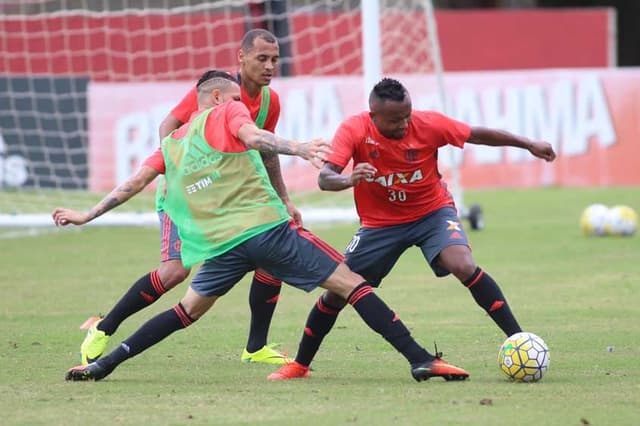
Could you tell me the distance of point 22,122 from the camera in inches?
906

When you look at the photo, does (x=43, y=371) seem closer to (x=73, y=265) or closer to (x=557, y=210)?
(x=73, y=265)

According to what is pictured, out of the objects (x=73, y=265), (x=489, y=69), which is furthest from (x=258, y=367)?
(x=489, y=69)

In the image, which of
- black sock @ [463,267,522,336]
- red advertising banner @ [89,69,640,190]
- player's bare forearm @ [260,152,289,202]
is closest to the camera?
black sock @ [463,267,522,336]

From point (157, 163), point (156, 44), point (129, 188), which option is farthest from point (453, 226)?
point (156, 44)

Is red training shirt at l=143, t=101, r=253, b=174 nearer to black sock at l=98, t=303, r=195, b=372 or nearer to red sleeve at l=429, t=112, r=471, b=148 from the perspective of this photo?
black sock at l=98, t=303, r=195, b=372

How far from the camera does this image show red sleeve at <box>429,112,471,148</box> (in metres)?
8.07

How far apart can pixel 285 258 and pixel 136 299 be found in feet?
4.69

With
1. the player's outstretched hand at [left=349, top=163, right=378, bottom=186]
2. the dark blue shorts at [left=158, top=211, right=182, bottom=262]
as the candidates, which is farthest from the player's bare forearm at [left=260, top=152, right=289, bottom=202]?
the player's outstretched hand at [left=349, top=163, right=378, bottom=186]

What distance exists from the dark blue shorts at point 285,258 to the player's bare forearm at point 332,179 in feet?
1.10

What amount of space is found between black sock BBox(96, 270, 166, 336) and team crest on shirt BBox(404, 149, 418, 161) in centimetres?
180

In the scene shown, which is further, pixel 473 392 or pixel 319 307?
pixel 319 307

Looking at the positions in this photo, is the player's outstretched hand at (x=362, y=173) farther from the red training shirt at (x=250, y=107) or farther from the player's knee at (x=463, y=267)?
the red training shirt at (x=250, y=107)

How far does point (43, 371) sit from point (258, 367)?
53.5 inches

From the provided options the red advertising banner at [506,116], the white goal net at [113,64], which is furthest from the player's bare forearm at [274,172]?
the red advertising banner at [506,116]
